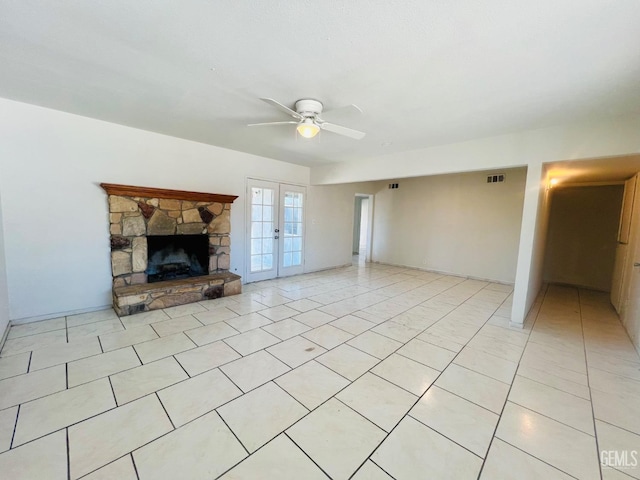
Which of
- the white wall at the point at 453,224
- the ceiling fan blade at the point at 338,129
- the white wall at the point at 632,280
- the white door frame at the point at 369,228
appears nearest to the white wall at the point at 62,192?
the ceiling fan blade at the point at 338,129

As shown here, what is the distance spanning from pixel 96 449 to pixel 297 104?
2806 mm

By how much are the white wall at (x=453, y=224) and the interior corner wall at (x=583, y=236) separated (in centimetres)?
96

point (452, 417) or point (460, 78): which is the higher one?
point (460, 78)

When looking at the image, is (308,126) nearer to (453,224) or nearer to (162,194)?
(162,194)

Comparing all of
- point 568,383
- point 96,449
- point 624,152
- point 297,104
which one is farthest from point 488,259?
point 96,449

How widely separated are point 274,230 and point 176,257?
1.84 metres

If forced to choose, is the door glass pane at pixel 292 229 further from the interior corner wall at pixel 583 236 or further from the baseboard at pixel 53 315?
the interior corner wall at pixel 583 236

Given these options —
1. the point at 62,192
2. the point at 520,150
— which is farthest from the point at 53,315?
the point at 520,150

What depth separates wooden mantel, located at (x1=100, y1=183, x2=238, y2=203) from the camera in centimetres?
330

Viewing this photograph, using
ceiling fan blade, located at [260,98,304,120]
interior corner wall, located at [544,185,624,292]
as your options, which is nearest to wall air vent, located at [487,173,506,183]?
interior corner wall, located at [544,185,624,292]

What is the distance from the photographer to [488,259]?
5.69m

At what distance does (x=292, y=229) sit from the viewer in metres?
5.60

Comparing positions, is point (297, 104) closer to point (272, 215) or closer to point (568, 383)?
point (272, 215)

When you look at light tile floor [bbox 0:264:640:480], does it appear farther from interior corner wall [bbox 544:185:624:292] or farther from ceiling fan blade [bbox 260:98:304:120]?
interior corner wall [bbox 544:185:624:292]
